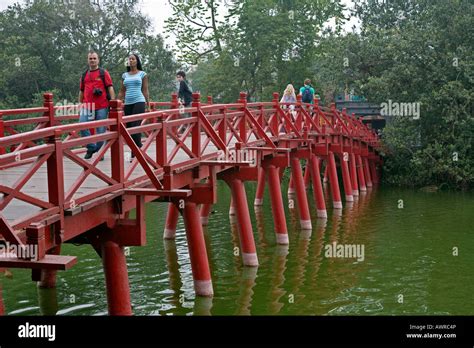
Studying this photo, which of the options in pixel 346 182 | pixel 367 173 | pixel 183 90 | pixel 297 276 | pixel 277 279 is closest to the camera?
pixel 277 279

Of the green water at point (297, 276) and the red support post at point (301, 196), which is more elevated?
the red support post at point (301, 196)

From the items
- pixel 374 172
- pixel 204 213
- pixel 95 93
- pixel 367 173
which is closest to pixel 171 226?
pixel 204 213

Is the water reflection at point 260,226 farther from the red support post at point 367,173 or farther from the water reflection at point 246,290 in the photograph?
the red support post at point 367,173

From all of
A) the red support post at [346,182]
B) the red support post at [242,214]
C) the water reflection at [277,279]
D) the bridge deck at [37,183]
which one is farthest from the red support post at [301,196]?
the bridge deck at [37,183]

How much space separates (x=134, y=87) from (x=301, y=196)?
8296 mm

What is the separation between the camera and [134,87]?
1138 cm

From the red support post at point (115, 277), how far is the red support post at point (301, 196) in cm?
1010

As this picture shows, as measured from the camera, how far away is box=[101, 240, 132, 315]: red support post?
8.99 m

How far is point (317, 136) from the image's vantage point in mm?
21641

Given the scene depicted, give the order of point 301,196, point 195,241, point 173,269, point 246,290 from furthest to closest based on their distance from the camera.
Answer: point 301,196
point 173,269
point 246,290
point 195,241

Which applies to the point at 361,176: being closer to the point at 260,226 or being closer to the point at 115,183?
the point at 260,226

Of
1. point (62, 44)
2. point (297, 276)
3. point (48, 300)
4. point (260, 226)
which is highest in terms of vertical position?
point (62, 44)

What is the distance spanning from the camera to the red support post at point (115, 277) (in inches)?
354
